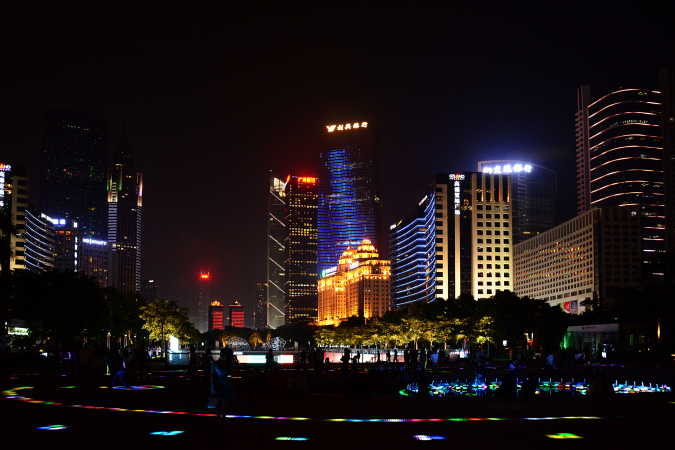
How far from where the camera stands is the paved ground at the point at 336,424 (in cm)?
1977

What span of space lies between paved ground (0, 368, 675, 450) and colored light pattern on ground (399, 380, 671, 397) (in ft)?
22.5

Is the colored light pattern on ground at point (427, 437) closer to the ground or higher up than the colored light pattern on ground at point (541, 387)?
higher up

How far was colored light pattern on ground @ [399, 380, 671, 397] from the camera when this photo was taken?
130ft

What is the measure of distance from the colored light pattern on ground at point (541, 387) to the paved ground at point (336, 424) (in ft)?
22.5

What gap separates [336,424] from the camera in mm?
23672

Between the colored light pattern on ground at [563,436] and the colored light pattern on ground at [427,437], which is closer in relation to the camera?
the colored light pattern on ground at [427,437]

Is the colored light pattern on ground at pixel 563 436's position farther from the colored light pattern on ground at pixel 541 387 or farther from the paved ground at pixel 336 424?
the colored light pattern on ground at pixel 541 387

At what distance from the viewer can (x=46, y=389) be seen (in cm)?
3559

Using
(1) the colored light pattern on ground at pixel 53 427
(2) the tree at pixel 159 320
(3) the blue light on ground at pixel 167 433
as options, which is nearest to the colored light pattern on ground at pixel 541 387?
(3) the blue light on ground at pixel 167 433

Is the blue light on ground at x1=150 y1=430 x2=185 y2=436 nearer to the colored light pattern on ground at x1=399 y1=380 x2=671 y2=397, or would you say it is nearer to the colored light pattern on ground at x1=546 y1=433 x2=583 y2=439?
the colored light pattern on ground at x1=546 y1=433 x2=583 y2=439

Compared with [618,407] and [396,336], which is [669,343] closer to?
[618,407]

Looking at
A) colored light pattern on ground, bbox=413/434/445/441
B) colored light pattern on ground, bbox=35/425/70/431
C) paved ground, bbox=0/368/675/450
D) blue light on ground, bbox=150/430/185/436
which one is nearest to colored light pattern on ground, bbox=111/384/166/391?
paved ground, bbox=0/368/675/450

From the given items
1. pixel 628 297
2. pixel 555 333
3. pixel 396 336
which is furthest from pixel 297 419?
pixel 396 336

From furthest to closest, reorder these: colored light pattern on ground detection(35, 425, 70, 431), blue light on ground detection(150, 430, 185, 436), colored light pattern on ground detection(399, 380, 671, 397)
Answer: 1. colored light pattern on ground detection(399, 380, 671, 397)
2. colored light pattern on ground detection(35, 425, 70, 431)
3. blue light on ground detection(150, 430, 185, 436)
